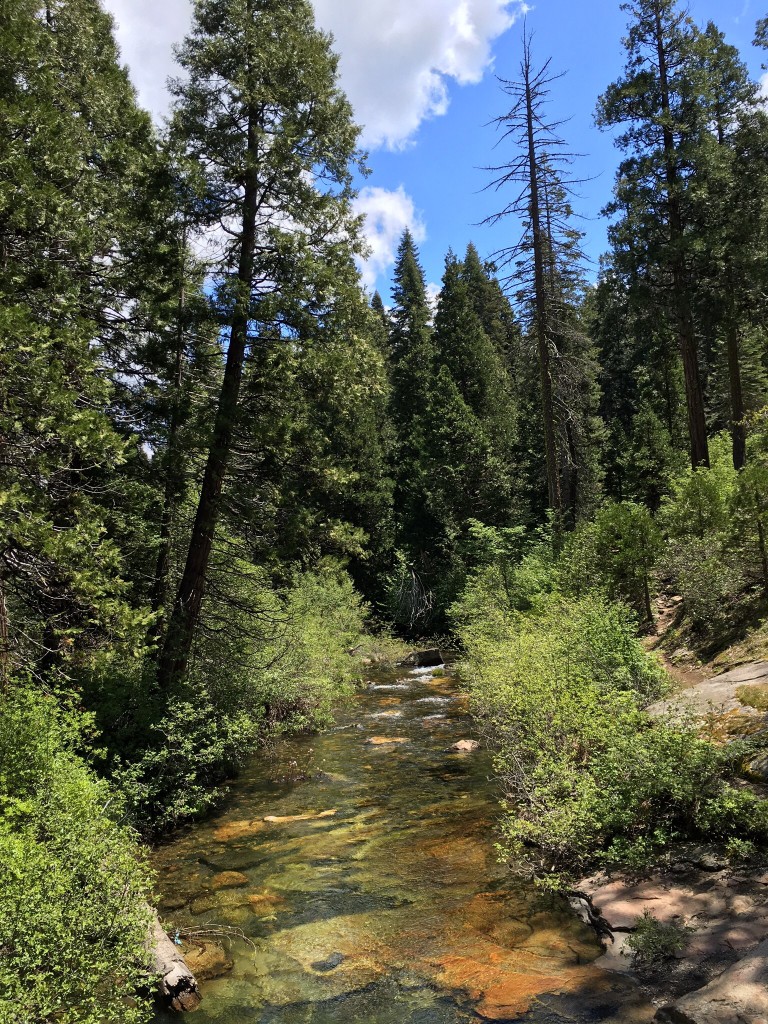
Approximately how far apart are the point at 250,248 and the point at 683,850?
10.1 metres

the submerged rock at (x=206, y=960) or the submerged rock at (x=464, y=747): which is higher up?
the submerged rock at (x=206, y=960)

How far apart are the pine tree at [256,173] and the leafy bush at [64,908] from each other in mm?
4545

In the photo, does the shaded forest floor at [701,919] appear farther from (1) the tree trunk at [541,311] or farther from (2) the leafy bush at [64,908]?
(1) the tree trunk at [541,311]

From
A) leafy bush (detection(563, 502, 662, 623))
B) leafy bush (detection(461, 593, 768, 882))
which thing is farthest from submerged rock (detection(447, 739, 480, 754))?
leafy bush (detection(563, 502, 662, 623))

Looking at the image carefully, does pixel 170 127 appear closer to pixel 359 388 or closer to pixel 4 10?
pixel 4 10

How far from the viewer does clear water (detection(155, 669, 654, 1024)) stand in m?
4.77

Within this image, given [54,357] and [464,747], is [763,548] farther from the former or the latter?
[54,357]

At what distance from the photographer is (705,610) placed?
10945 mm

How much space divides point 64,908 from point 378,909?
3261 millimetres

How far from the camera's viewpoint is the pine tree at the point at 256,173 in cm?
980

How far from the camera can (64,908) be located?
414 centimetres

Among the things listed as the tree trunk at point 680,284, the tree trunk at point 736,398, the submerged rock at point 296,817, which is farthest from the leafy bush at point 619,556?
the tree trunk at point 736,398

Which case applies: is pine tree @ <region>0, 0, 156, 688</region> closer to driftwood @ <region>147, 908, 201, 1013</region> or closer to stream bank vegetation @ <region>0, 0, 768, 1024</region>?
stream bank vegetation @ <region>0, 0, 768, 1024</region>

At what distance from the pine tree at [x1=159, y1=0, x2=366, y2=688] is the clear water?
300 cm
